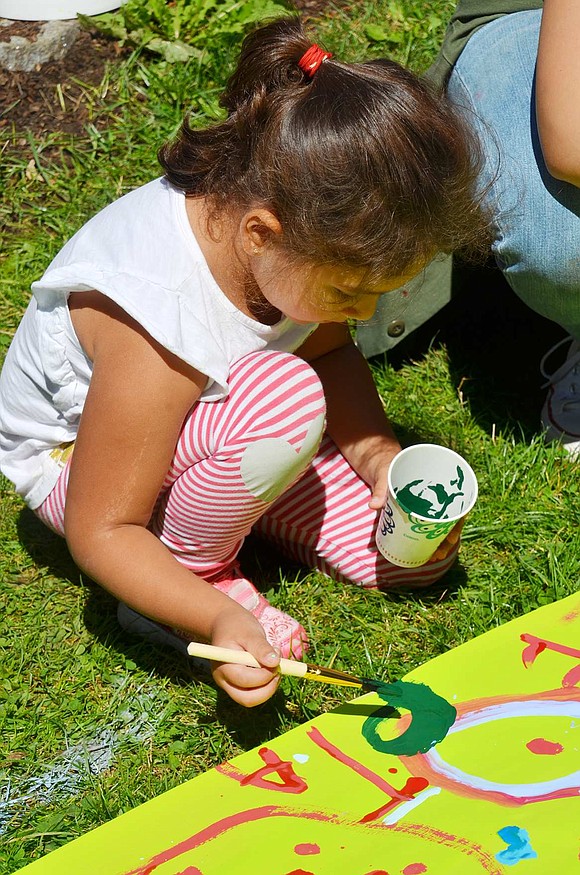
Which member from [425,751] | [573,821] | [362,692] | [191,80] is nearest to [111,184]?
[191,80]

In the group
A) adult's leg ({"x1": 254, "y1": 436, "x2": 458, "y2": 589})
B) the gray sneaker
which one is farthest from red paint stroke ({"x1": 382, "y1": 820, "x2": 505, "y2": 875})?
the gray sneaker

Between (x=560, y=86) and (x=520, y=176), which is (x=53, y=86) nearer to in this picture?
(x=520, y=176)

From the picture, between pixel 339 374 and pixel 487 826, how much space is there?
890mm

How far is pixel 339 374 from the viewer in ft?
6.42

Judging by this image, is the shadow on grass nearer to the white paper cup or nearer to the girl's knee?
the white paper cup

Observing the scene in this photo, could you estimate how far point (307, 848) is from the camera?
133 cm

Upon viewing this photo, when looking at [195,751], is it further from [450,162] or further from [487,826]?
[450,162]

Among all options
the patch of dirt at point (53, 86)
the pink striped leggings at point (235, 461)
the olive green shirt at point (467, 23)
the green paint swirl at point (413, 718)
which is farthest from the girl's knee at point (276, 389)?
the patch of dirt at point (53, 86)

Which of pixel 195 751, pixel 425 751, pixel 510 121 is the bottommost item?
pixel 195 751

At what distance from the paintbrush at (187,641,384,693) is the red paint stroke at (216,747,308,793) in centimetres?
12

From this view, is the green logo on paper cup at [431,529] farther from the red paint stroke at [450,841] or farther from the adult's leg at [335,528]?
the red paint stroke at [450,841]

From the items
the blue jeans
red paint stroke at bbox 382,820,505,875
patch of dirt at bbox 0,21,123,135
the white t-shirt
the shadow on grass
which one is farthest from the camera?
patch of dirt at bbox 0,21,123,135

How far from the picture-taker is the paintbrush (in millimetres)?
1386

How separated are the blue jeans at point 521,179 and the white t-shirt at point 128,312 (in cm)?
43
